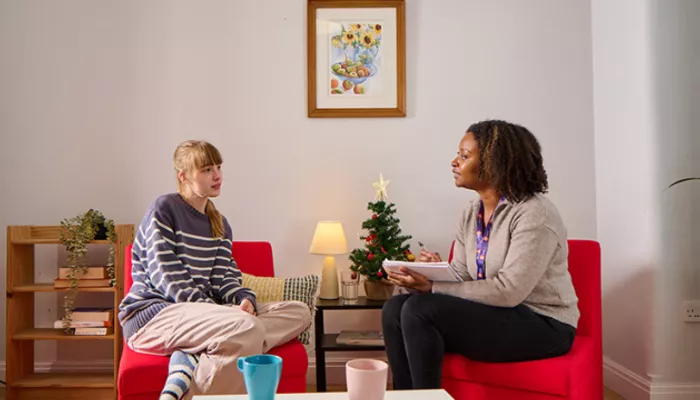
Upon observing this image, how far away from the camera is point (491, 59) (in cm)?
303

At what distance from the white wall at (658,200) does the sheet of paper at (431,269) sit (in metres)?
1.04

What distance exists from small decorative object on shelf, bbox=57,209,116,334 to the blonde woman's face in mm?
703

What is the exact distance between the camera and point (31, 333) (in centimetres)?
269

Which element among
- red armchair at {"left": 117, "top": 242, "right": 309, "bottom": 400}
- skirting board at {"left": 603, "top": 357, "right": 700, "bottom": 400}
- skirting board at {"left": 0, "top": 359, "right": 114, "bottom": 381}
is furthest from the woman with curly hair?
skirting board at {"left": 0, "top": 359, "right": 114, "bottom": 381}

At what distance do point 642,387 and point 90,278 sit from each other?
7.85 ft

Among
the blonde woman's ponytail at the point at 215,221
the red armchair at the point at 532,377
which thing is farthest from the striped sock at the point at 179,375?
the red armchair at the point at 532,377

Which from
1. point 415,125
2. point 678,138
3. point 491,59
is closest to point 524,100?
point 491,59

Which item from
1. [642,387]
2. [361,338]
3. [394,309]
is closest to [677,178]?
[642,387]

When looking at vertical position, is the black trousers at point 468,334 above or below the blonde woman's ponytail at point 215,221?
below

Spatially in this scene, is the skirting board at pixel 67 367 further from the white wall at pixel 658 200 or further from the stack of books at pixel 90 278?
the white wall at pixel 658 200

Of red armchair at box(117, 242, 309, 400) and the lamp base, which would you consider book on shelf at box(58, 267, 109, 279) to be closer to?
red armchair at box(117, 242, 309, 400)

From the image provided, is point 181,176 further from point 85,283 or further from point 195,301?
point 85,283

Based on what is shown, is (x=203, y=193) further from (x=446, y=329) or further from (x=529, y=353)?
(x=529, y=353)

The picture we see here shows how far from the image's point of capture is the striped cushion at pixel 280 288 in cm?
241
